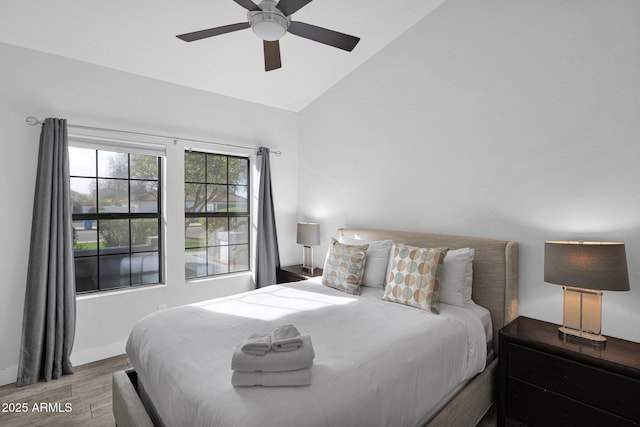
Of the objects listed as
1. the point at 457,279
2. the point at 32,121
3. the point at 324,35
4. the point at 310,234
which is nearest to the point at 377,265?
the point at 457,279

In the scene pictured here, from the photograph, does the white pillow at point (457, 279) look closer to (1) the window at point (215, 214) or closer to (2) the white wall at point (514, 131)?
(2) the white wall at point (514, 131)

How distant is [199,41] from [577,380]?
3562 mm

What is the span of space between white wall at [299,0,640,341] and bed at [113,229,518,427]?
0.33 m

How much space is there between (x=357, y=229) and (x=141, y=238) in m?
2.27

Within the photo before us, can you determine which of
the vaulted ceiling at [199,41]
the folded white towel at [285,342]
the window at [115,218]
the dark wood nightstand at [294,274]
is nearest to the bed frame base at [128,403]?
the folded white towel at [285,342]

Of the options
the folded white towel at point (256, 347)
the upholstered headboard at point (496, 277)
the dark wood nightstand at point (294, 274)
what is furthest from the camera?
the dark wood nightstand at point (294, 274)

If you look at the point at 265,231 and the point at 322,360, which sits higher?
the point at 265,231

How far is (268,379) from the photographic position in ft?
4.19

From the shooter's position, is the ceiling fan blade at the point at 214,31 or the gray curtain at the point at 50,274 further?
the gray curtain at the point at 50,274

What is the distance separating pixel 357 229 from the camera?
133 inches

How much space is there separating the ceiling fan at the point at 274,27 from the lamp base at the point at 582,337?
2.16 m

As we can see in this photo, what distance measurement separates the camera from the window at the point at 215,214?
3650 millimetres

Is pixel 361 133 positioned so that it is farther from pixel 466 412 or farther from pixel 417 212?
pixel 466 412

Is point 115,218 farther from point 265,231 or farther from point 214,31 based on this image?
point 214,31
